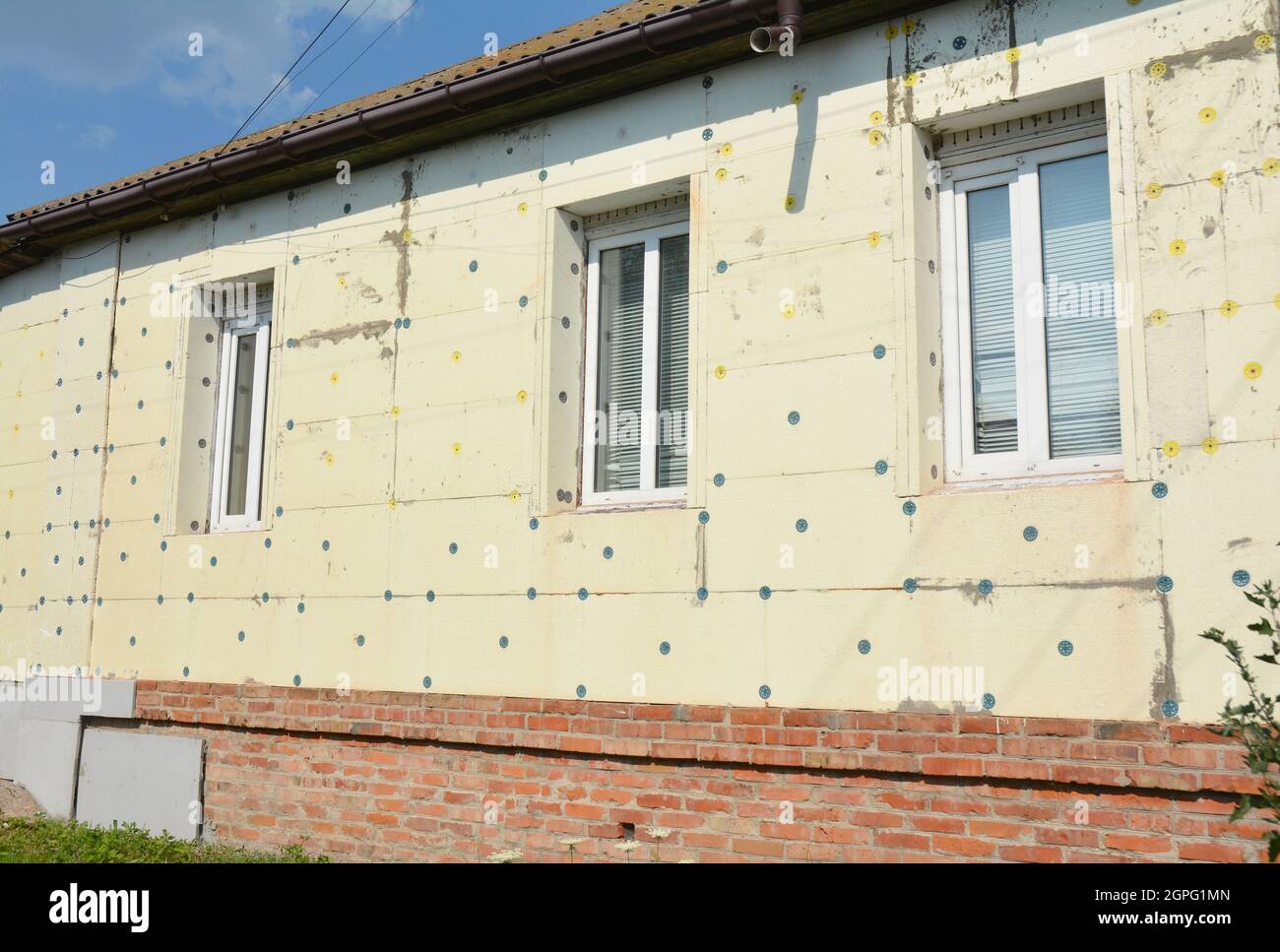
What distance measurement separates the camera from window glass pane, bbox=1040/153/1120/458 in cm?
493

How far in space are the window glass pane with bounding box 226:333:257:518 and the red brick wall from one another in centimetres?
138

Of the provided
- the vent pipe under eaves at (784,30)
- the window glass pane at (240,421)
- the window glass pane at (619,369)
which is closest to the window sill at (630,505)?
the window glass pane at (619,369)

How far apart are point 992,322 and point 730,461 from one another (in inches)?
55.6

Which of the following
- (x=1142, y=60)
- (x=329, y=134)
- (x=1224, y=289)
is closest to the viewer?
(x=1224, y=289)

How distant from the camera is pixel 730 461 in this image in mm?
5641

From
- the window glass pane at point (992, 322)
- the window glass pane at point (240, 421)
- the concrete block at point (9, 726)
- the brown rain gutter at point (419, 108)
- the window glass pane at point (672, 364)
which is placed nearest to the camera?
the window glass pane at point (992, 322)

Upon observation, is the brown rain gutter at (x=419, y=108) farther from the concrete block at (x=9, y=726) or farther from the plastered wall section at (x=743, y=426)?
the concrete block at (x=9, y=726)

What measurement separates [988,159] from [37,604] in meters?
7.51

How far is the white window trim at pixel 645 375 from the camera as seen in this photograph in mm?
6125

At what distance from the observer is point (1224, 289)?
4531 millimetres

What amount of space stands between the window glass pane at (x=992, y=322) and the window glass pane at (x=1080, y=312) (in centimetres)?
18
